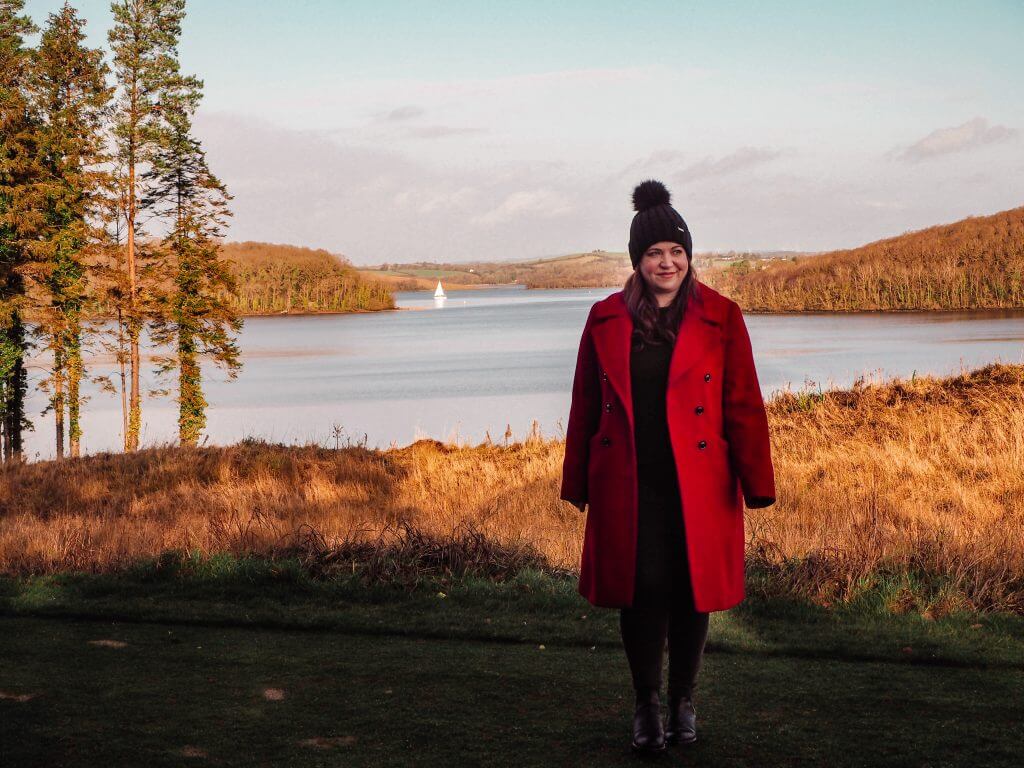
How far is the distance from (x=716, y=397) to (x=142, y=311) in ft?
139

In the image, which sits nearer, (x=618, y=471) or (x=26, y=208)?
(x=618, y=471)

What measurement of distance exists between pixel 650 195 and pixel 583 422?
0.88 m

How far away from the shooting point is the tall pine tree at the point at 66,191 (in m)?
39.8

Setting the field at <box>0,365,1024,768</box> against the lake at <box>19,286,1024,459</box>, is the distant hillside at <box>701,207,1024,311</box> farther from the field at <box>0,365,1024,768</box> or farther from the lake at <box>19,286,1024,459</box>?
the field at <box>0,365,1024,768</box>

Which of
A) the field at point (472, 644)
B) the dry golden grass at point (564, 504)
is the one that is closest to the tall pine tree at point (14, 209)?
the dry golden grass at point (564, 504)

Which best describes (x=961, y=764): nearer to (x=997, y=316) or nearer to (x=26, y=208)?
(x=26, y=208)

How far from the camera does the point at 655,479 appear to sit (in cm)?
381

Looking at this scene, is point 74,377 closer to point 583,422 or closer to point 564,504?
point 564,504

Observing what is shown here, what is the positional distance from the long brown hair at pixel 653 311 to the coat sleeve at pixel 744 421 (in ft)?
0.57

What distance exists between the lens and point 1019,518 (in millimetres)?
9555

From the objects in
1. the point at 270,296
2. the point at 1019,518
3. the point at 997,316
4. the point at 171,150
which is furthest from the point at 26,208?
the point at 270,296

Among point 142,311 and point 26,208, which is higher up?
point 26,208

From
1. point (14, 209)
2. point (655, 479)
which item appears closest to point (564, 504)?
point (655, 479)

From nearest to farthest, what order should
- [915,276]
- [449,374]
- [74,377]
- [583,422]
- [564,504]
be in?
[583,422] → [564,504] → [74,377] → [449,374] → [915,276]
